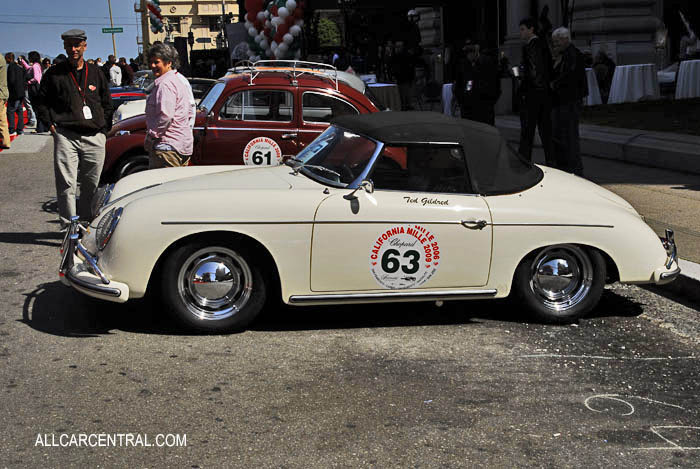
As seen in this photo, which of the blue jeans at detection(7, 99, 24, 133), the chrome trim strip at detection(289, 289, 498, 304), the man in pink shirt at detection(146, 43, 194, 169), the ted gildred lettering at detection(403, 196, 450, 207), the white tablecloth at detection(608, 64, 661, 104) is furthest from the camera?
the blue jeans at detection(7, 99, 24, 133)

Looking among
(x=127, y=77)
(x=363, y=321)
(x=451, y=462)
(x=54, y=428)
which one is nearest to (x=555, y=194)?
(x=363, y=321)

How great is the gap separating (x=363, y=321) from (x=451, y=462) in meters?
2.18

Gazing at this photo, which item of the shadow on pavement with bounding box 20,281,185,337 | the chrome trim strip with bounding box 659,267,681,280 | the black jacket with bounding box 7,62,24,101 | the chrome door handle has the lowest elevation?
the shadow on pavement with bounding box 20,281,185,337

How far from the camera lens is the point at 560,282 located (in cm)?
589

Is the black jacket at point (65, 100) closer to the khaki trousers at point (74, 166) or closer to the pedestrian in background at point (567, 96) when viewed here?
the khaki trousers at point (74, 166)

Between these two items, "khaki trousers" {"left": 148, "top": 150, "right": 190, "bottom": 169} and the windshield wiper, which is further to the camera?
"khaki trousers" {"left": 148, "top": 150, "right": 190, "bottom": 169}

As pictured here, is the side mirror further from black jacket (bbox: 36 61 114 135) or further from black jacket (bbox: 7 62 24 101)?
Answer: black jacket (bbox: 7 62 24 101)

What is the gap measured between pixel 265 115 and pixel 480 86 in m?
3.94

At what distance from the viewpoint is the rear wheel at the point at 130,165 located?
9875 millimetres

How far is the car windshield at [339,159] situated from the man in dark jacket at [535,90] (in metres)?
4.75

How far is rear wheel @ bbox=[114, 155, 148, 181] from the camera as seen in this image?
988cm

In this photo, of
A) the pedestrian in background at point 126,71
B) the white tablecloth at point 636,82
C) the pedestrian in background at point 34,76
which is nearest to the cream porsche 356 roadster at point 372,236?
the white tablecloth at point 636,82

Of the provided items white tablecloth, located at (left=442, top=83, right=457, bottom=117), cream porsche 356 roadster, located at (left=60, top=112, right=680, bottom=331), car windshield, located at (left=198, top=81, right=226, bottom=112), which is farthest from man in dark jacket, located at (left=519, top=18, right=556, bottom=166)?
white tablecloth, located at (left=442, top=83, right=457, bottom=117)

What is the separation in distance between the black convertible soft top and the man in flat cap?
2871mm
